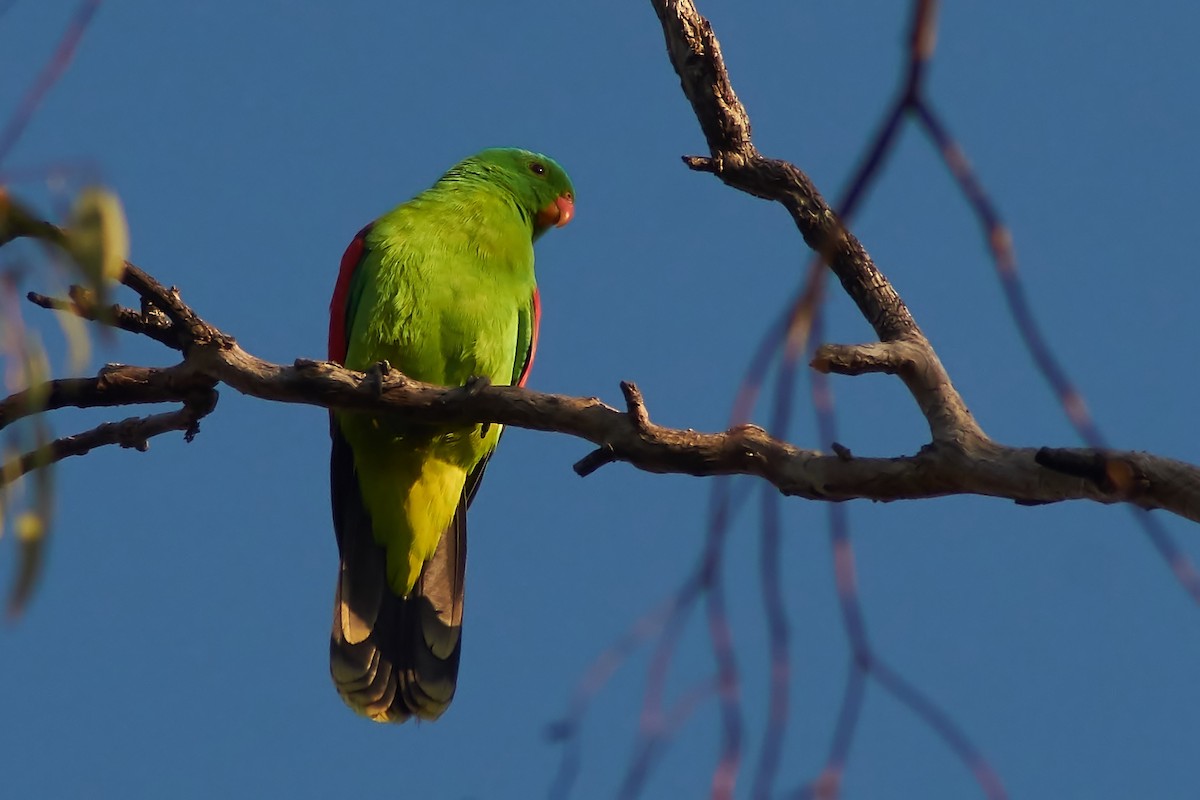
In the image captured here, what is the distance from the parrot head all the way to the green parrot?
568 mm

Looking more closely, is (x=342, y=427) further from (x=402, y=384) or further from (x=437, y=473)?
(x=402, y=384)

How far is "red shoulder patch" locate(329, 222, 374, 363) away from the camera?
199 inches

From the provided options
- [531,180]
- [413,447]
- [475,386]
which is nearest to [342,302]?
[413,447]

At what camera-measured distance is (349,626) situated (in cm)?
498

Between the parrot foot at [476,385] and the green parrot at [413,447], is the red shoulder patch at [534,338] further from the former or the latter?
the parrot foot at [476,385]

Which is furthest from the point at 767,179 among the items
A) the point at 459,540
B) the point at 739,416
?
the point at 739,416

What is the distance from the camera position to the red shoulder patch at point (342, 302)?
5.05 m

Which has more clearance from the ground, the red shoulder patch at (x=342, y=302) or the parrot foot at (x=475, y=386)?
the red shoulder patch at (x=342, y=302)

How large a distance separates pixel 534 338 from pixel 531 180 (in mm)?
1054

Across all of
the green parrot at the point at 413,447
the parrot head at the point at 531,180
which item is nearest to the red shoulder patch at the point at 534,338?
the green parrot at the point at 413,447

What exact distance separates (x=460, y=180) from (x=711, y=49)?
7.23ft

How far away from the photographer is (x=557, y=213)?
617 centimetres

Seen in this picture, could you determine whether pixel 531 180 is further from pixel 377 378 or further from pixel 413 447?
pixel 377 378

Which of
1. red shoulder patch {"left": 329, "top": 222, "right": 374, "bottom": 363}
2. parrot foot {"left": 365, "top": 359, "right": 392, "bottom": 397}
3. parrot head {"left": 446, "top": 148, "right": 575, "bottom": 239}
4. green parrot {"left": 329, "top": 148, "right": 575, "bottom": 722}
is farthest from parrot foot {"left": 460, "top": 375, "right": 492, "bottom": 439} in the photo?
parrot head {"left": 446, "top": 148, "right": 575, "bottom": 239}
